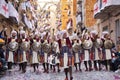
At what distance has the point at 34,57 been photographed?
1756 centimetres

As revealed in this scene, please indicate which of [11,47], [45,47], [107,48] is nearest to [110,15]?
[107,48]

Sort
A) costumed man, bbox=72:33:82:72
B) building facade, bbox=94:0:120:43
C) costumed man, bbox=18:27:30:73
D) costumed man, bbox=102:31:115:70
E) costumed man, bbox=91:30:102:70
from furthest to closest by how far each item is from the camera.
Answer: building facade, bbox=94:0:120:43, costumed man, bbox=72:33:82:72, costumed man, bbox=91:30:102:70, costumed man, bbox=102:31:115:70, costumed man, bbox=18:27:30:73

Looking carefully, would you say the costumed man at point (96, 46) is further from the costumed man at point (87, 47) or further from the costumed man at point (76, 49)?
the costumed man at point (76, 49)

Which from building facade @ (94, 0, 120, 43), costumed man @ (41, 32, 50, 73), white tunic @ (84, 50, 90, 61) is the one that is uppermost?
building facade @ (94, 0, 120, 43)

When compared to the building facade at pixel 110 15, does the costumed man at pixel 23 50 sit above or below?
below

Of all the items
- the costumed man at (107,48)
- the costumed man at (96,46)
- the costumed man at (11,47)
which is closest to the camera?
the costumed man at (11,47)

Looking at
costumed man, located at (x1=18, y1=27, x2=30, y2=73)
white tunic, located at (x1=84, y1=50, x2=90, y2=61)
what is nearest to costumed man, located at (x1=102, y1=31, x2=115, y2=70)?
white tunic, located at (x1=84, y1=50, x2=90, y2=61)

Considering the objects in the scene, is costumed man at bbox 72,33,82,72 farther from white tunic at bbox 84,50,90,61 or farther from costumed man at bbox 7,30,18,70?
costumed man at bbox 7,30,18,70

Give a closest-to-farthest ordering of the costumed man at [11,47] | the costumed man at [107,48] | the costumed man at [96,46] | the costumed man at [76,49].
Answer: the costumed man at [11,47]
the costumed man at [107,48]
the costumed man at [96,46]
the costumed man at [76,49]

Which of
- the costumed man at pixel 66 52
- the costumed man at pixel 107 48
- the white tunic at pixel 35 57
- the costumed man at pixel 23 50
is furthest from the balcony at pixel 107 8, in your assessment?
the costumed man at pixel 66 52

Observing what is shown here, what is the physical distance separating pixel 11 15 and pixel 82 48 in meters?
11.9

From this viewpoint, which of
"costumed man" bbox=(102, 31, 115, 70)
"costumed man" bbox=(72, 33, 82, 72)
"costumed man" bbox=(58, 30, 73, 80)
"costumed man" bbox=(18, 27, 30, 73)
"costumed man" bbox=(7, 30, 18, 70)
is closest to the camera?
"costumed man" bbox=(58, 30, 73, 80)

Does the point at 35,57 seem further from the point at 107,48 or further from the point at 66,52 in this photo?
the point at 66,52

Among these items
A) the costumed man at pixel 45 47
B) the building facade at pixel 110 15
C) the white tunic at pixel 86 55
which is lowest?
the white tunic at pixel 86 55
